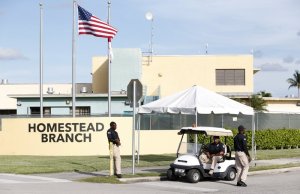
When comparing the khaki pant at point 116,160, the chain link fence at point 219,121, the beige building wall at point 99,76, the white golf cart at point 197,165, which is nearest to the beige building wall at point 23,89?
the beige building wall at point 99,76

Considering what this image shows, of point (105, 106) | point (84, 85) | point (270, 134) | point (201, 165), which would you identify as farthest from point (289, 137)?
point (84, 85)

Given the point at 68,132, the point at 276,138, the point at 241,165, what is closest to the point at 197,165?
the point at 241,165

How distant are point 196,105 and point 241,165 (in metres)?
4.52

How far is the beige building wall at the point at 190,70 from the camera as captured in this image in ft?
172

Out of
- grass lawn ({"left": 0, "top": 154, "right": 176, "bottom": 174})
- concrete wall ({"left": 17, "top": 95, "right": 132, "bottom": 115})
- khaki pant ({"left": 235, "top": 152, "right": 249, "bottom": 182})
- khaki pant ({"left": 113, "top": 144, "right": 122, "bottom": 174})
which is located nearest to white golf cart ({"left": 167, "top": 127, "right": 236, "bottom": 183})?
khaki pant ({"left": 235, "top": 152, "right": 249, "bottom": 182})

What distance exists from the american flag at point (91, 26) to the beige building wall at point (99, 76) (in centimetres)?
2427

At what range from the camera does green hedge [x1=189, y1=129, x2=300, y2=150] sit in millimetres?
32969

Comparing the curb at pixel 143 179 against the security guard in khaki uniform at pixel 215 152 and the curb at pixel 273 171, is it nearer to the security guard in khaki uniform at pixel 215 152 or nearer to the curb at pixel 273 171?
the security guard in khaki uniform at pixel 215 152

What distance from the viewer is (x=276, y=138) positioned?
33750 mm

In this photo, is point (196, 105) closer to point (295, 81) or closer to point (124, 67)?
point (124, 67)

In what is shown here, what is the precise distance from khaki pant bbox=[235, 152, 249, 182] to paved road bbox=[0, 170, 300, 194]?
14.1 inches

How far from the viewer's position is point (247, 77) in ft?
173

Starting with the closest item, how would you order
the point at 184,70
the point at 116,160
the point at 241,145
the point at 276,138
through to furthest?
the point at 241,145 < the point at 116,160 < the point at 276,138 < the point at 184,70

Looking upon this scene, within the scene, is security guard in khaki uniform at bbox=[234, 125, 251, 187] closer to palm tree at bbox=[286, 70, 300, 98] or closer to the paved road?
the paved road
